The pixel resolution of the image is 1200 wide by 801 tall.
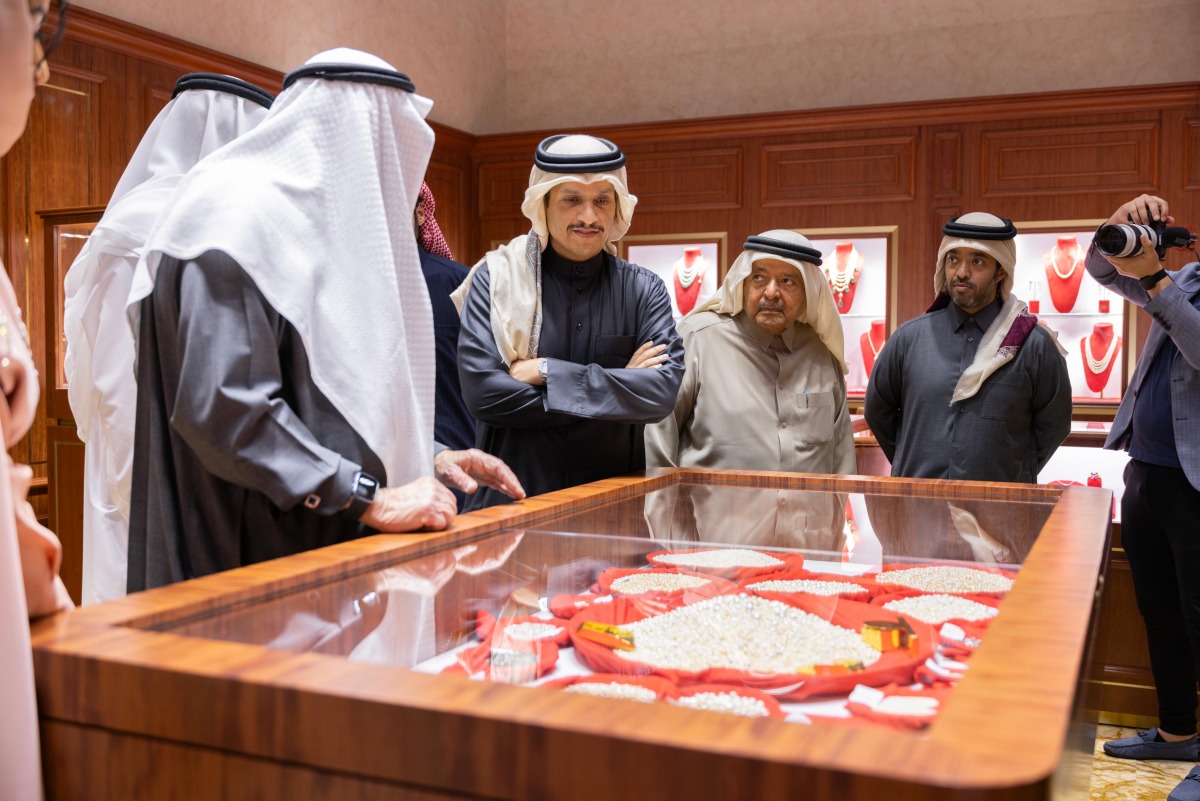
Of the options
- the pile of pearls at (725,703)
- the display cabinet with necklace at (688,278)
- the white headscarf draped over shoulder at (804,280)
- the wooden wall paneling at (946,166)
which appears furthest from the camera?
the display cabinet with necklace at (688,278)

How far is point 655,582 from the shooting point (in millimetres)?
1464

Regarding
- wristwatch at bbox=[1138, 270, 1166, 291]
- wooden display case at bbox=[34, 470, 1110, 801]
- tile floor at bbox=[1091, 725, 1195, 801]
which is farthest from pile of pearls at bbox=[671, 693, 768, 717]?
wristwatch at bbox=[1138, 270, 1166, 291]

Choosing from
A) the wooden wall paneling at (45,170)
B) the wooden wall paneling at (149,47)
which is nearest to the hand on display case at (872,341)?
the wooden wall paneling at (149,47)

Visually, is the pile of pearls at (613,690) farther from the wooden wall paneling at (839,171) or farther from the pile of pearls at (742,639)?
the wooden wall paneling at (839,171)

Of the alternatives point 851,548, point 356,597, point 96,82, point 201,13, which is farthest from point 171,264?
point 201,13

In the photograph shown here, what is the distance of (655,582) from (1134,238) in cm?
250

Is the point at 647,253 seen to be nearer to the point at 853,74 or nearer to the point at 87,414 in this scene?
the point at 853,74

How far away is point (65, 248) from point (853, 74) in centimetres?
478

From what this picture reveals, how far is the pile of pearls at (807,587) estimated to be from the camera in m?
1.42

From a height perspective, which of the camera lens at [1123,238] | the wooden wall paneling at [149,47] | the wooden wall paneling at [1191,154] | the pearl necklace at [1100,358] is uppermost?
the wooden wall paneling at [149,47]

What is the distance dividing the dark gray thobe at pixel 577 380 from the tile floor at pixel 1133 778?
189 centimetres

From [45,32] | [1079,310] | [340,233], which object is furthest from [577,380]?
[1079,310]

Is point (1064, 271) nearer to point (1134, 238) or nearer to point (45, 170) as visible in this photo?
point (1134, 238)

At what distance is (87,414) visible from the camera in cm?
240
